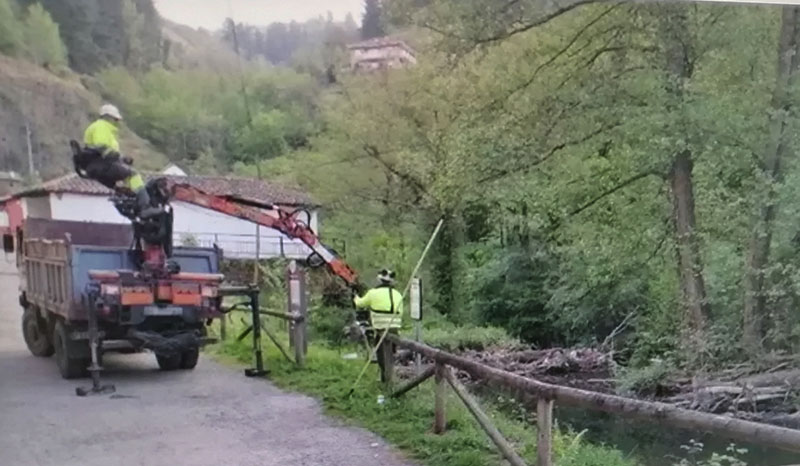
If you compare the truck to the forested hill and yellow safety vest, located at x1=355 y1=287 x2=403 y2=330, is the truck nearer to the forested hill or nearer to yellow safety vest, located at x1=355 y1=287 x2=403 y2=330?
the forested hill

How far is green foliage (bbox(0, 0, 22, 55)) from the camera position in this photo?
6.27ft

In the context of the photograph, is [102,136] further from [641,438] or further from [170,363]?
[641,438]

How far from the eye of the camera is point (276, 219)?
214 cm

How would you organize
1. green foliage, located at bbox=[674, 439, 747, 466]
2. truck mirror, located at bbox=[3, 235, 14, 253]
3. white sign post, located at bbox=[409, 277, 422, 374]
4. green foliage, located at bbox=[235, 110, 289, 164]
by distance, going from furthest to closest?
green foliage, located at bbox=[674, 439, 747, 466] → white sign post, located at bbox=[409, 277, 422, 374] → green foliage, located at bbox=[235, 110, 289, 164] → truck mirror, located at bbox=[3, 235, 14, 253]

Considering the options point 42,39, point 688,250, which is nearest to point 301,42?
point 42,39

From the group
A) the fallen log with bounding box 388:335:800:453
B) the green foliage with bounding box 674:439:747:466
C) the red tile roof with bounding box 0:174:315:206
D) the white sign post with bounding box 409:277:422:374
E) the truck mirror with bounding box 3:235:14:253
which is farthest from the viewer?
the green foliage with bounding box 674:439:747:466

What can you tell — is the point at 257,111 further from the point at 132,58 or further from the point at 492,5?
the point at 492,5

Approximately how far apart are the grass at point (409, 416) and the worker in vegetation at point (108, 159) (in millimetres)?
542

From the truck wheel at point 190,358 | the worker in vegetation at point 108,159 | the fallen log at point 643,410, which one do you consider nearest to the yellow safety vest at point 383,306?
the fallen log at point 643,410

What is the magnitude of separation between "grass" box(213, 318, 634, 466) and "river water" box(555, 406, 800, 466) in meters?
0.06

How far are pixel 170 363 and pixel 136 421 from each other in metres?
0.19

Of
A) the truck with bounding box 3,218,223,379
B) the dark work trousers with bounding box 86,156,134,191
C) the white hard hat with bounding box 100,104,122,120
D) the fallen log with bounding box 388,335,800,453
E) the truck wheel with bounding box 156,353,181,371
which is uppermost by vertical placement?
the white hard hat with bounding box 100,104,122,120

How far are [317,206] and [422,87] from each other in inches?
21.2

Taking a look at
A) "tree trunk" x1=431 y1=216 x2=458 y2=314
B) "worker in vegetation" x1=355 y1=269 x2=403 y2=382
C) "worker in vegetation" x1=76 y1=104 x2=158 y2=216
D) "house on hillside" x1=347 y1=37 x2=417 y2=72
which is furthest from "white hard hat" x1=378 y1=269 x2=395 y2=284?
"worker in vegetation" x1=76 y1=104 x2=158 y2=216
